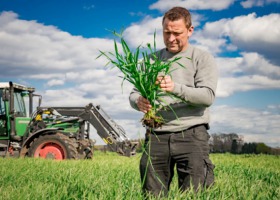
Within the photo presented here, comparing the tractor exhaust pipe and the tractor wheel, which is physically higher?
the tractor exhaust pipe

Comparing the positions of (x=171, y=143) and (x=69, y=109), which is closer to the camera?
(x=171, y=143)

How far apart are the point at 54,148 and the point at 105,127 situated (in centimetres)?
190

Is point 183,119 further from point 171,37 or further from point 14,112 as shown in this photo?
point 14,112

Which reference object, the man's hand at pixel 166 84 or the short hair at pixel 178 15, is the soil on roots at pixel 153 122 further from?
the short hair at pixel 178 15

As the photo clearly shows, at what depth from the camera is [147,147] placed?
10.6ft

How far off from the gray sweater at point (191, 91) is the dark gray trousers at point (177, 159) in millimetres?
80

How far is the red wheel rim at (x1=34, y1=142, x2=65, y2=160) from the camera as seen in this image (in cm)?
1105

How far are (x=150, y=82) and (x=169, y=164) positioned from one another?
0.72 meters

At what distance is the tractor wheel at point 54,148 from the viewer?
10.9m

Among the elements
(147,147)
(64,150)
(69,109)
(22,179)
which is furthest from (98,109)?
(147,147)

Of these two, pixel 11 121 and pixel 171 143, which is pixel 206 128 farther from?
pixel 11 121

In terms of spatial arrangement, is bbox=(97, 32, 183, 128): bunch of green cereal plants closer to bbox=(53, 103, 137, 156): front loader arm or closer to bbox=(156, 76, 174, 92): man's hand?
bbox=(156, 76, 174, 92): man's hand

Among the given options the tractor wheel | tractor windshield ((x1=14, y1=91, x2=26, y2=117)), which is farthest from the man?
tractor windshield ((x1=14, y1=91, x2=26, y2=117))

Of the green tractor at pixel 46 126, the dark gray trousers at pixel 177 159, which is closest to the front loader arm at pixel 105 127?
the green tractor at pixel 46 126
